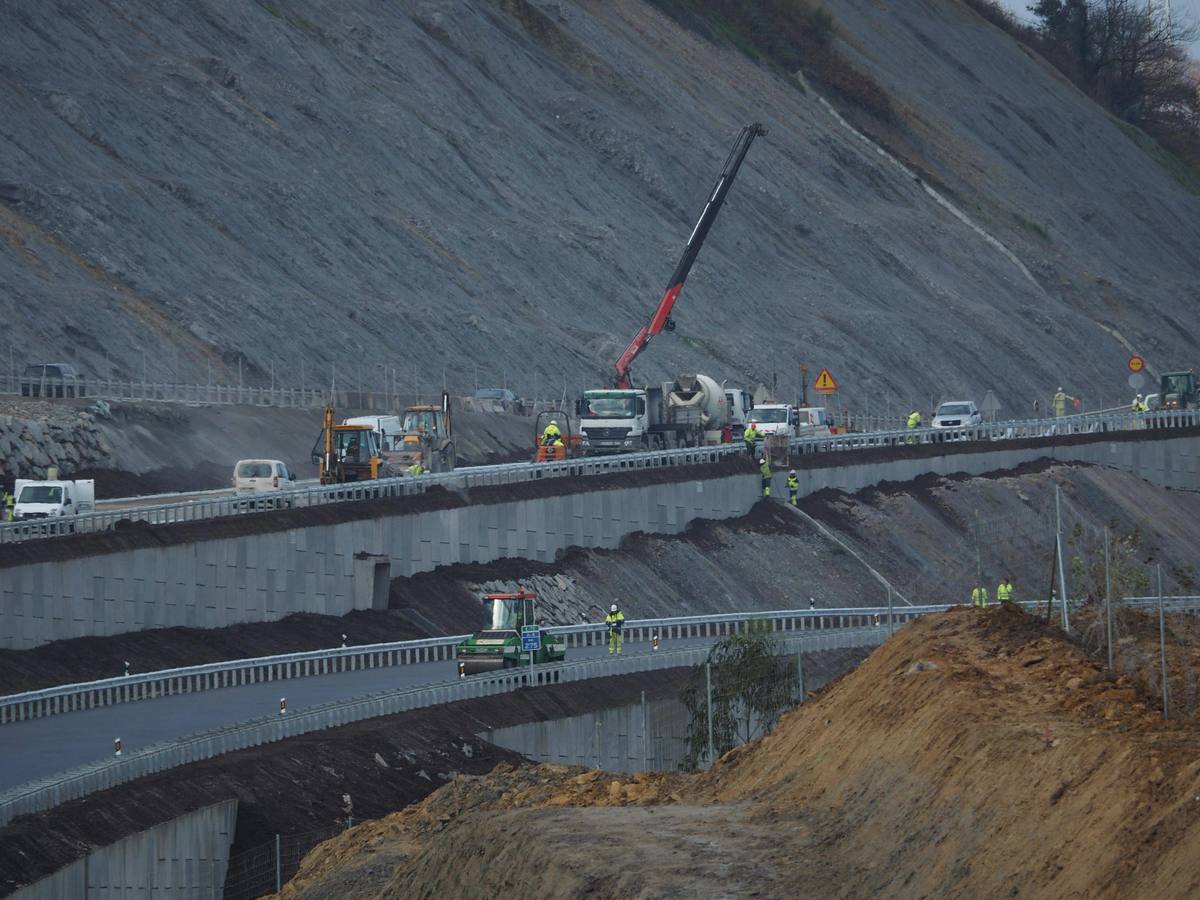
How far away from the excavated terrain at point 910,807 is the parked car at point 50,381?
130 feet

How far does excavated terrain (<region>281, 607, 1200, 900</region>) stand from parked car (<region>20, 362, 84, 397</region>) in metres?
39.5

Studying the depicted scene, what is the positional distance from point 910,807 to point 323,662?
2470 cm

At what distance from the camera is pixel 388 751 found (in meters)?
33.6

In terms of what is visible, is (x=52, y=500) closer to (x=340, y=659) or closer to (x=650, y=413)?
(x=340, y=659)

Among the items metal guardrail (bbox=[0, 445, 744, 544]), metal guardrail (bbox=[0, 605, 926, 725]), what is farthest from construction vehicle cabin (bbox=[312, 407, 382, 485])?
metal guardrail (bbox=[0, 605, 926, 725])

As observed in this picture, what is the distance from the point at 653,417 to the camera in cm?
6700

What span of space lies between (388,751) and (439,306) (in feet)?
172

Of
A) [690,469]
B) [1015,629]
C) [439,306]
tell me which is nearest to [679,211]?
[439,306]

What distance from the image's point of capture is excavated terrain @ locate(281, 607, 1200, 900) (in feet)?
54.6

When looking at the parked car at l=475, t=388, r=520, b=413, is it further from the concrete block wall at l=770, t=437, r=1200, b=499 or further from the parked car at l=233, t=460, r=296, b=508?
the parked car at l=233, t=460, r=296, b=508

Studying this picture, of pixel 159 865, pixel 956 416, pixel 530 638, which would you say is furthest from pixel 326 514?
pixel 956 416

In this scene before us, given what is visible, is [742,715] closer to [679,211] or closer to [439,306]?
[439,306]

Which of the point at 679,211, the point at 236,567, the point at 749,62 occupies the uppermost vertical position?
the point at 749,62

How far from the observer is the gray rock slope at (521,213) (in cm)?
7719
